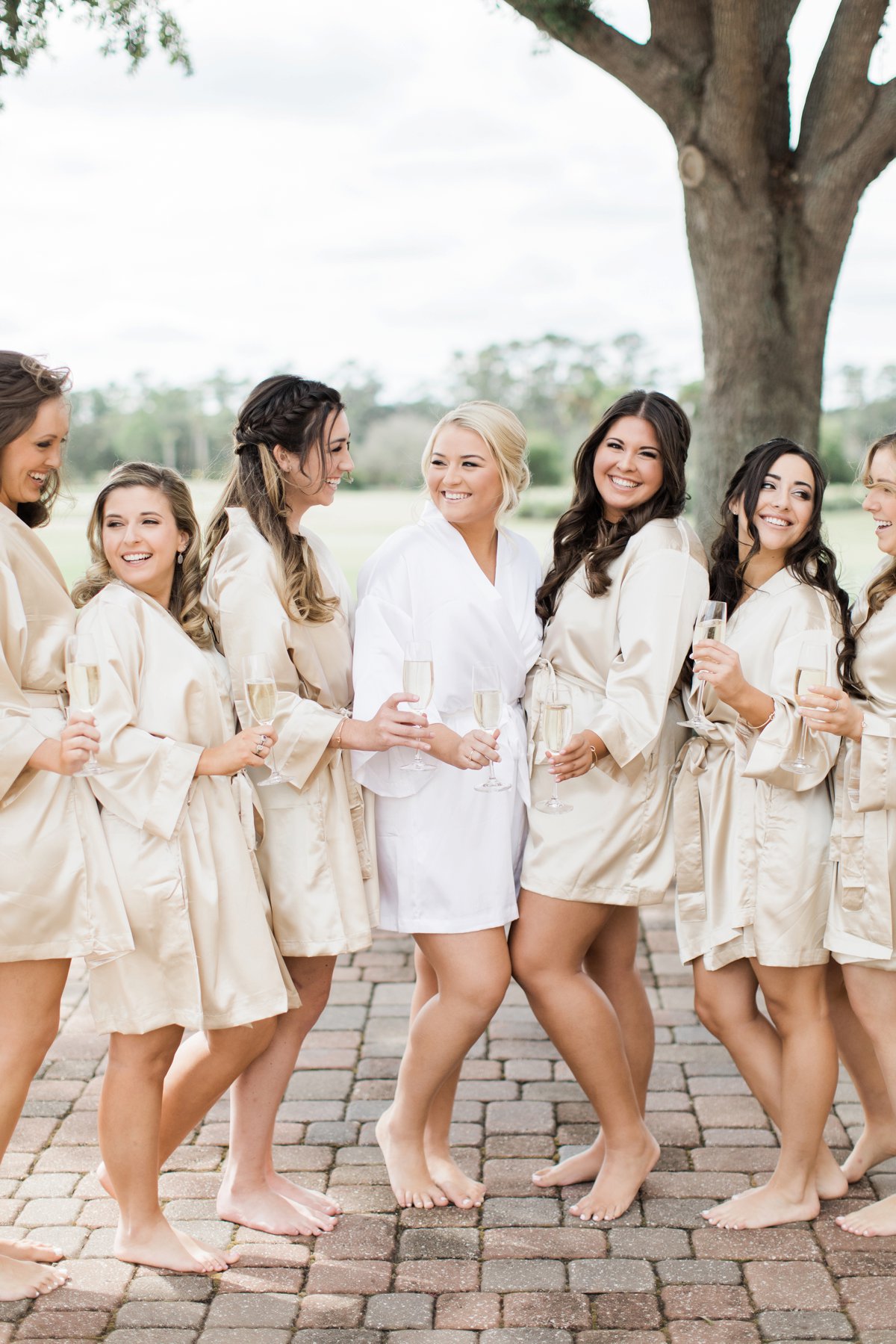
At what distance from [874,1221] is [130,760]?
2.29 metres

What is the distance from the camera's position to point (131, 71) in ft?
17.7

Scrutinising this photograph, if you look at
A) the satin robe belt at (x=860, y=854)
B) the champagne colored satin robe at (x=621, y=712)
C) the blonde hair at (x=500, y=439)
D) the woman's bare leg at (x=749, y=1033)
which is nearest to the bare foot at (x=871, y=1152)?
the woman's bare leg at (x=749, y=1033)

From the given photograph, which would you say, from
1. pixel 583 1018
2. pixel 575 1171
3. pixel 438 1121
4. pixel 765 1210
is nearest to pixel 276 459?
pixel 583 1018

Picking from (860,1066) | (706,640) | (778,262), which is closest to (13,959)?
(706,640)

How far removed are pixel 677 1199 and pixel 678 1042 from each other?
1.16 m

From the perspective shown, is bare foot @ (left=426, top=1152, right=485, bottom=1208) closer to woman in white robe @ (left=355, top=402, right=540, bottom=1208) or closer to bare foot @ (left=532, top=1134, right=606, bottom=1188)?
woman in white robe @ (left=355, top=402, right=540, bottom=1208)

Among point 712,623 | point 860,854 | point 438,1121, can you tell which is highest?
point 712,623

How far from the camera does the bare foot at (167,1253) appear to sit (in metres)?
3.12

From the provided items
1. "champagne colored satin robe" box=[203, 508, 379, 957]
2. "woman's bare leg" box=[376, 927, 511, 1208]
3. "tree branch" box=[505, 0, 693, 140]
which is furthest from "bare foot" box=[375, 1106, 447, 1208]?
"tree branch" box=[505, 0, 693, 140]

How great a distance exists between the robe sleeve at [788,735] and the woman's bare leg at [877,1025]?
536mm

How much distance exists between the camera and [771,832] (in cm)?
328

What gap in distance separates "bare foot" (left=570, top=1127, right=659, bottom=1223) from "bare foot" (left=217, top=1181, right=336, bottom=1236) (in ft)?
2.32

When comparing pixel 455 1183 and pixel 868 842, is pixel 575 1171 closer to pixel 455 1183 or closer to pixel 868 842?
pixel 455 1183

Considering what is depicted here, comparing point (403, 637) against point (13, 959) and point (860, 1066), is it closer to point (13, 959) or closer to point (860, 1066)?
point (13, 959)
